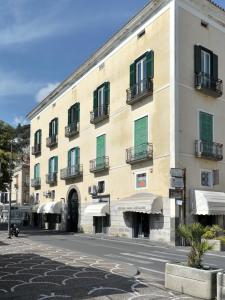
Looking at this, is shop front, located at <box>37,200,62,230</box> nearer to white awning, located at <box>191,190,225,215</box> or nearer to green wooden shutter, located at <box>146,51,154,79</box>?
green wooden shutter, located at <box>146,51,154,79</box>

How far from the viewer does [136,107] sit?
32.8 metres

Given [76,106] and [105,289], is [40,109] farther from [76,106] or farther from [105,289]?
[105,289]

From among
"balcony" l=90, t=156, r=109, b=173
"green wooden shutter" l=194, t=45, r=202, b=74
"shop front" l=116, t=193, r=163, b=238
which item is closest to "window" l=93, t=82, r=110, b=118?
"balcony" l=90, t=156, r=109, b=173

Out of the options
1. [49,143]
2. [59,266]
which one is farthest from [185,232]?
[49,143]

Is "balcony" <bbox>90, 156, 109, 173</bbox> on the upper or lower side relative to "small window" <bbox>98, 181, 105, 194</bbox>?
upper

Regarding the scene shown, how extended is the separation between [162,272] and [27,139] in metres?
79.0

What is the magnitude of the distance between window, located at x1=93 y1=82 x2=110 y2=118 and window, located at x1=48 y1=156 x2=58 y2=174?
1103 centimetres

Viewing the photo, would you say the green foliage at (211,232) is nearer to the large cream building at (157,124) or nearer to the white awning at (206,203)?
the white awning at (206,203)

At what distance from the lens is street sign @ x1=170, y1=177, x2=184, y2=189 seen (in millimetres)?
27105

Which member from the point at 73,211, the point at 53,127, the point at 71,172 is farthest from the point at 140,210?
the point at 53,127

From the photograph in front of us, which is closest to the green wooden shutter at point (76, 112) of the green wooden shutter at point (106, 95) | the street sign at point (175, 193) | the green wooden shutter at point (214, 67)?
the green wooden shutter at point (106, 95)

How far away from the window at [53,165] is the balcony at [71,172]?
2466mm

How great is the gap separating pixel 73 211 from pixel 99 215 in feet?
28.8

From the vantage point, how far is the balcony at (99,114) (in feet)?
122
